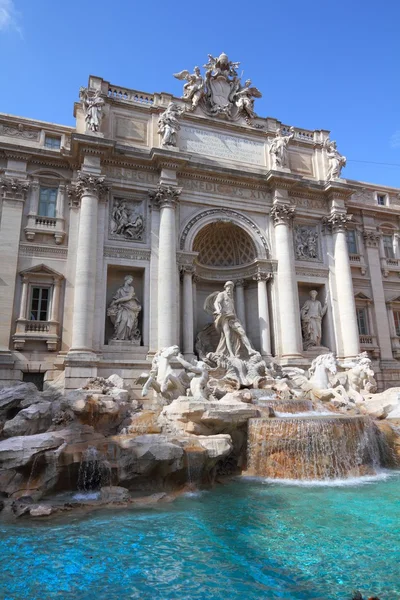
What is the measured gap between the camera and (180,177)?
1825 cm

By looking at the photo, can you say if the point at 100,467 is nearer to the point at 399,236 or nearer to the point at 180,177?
the point at 180,177

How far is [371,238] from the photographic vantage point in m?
22.1

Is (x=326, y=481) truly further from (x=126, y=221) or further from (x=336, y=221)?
(x=336, y=221)

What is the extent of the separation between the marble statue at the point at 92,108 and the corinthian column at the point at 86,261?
7.16 feet

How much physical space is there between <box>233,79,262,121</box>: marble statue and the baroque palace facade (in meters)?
0.07

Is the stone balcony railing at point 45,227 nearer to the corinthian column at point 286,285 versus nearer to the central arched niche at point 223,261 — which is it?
the central arched niche at point 223,261

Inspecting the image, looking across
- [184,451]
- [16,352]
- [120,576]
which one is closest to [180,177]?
[16,352]

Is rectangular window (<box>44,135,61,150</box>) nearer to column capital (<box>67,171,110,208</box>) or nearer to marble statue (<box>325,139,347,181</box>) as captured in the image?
column capital (<box>67,171,110,208</box>)

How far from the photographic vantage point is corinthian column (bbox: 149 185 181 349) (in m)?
15.8

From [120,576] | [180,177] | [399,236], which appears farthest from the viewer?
[399,236]

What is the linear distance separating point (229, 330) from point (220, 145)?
358 inches

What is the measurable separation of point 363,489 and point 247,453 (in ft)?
9.20

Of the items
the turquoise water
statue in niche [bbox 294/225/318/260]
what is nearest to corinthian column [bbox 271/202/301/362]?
statue in niche [bbox 294/225/318/260]

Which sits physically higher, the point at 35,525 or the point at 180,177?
the point at 180,177
